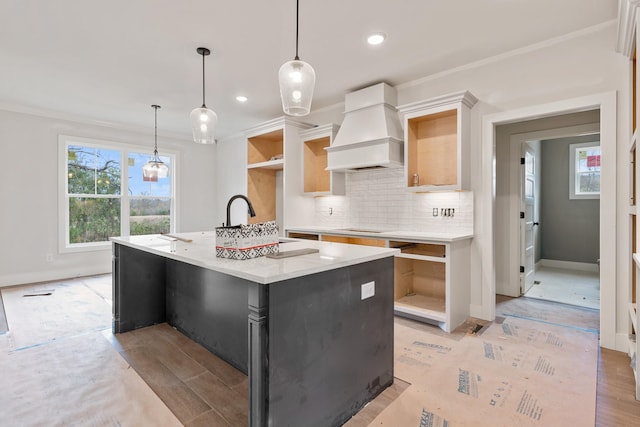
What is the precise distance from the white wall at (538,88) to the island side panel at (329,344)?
70.2 inches

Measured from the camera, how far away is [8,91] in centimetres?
420

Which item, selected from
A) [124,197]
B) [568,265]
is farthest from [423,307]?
[124,197]

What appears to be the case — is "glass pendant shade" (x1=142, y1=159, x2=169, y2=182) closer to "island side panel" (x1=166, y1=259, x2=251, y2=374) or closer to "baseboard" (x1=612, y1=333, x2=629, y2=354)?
"island side panel" (x1=166, y1=259, x2=251, y2=374)

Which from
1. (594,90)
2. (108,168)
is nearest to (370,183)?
(594,90)

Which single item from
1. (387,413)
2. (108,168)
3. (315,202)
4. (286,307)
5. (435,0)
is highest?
(435,0)

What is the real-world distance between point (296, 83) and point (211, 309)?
1863 mm

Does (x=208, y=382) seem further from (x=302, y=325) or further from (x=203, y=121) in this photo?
(x=203, y=121)

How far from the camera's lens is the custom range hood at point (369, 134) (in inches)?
145

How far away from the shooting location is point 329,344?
1724mm

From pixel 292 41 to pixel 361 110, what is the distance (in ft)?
4.36

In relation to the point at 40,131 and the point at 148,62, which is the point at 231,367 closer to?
the point at 148,62

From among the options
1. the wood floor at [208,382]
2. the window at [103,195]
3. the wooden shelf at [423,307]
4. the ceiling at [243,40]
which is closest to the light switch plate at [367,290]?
the wood floor at [208,382]

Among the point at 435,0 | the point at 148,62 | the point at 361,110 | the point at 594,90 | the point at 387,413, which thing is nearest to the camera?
the point at 387,413

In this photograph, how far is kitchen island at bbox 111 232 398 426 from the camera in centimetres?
146
